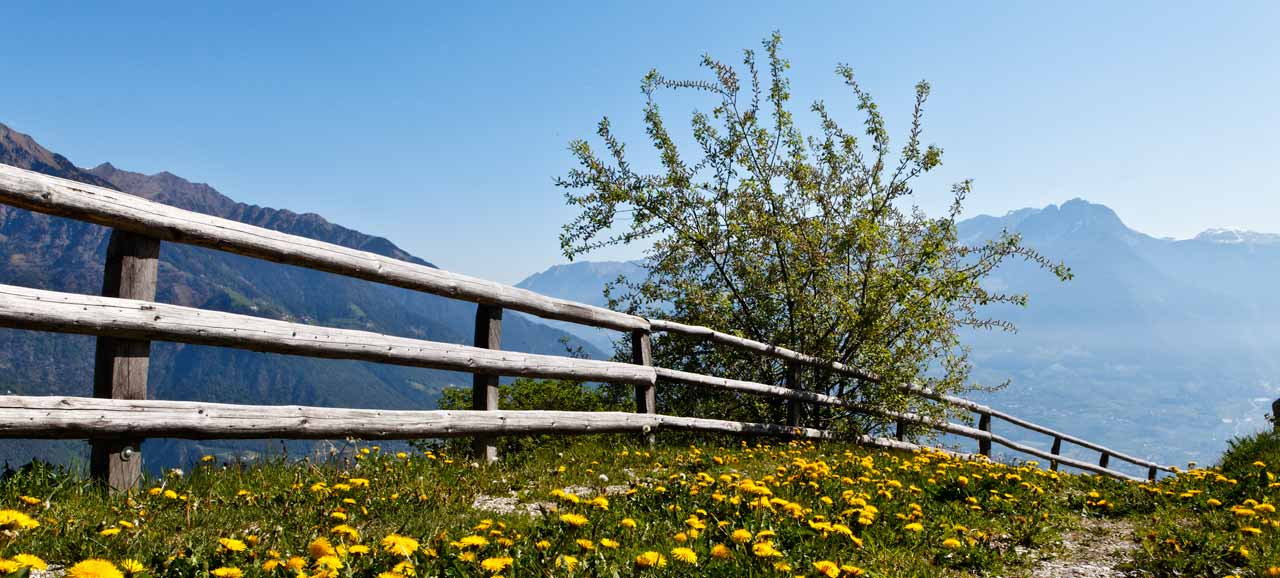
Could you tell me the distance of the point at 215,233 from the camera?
461 centimetres

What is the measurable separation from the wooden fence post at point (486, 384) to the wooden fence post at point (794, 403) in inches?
224

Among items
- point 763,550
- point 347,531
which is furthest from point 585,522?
point 347,531

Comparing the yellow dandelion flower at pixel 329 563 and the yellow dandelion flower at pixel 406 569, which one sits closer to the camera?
the yellow dandelion flower at pixel 329 563

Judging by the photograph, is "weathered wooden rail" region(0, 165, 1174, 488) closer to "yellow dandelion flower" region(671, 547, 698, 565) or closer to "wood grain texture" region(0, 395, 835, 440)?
"wood grain texture" region(0, 395, 835, 440)

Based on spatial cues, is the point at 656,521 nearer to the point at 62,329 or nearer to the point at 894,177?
the point at 62,329

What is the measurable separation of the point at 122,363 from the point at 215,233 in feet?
3.07

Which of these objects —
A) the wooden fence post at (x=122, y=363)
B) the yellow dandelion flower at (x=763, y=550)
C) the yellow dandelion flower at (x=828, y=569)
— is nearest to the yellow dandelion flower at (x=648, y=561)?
the yellow dandelion flower at (x=763, y=550)

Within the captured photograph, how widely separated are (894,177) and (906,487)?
763 centimetres

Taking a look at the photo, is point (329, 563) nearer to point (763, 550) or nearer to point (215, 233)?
point (763, 550)

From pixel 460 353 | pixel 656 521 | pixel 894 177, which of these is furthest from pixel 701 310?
pixel 656 521

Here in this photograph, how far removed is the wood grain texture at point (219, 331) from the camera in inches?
153

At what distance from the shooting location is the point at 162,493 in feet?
12.7

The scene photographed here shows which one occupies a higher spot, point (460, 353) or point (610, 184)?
point (610, 184)

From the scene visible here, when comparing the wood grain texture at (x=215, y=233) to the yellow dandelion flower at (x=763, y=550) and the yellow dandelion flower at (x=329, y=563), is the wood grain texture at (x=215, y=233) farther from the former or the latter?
the yellow dandelion flower at (x=763, y=550)
